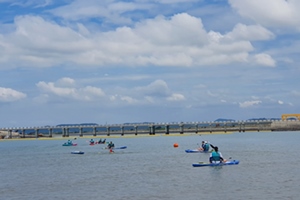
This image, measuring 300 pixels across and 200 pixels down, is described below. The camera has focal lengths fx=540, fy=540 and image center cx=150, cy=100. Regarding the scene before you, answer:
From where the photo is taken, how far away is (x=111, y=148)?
85562 mm

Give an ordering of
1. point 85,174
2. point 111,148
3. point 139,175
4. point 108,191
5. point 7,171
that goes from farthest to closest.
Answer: point 111,148 → point 7,171 → point 85,174 → point 139,175 → point 108,191

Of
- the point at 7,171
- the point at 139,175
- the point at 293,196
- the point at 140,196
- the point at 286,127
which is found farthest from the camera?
the point at 286,127

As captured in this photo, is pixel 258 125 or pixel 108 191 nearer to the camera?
pixel 108 191

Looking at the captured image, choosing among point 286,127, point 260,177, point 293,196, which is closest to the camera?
point 293,196

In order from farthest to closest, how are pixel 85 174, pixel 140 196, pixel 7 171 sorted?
pixel 7 171 < pixel 85 174 < pixel 140 196

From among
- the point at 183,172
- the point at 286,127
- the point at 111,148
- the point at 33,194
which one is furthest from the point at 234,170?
the point at 286,127

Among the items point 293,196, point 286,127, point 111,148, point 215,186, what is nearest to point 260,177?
point 215,186

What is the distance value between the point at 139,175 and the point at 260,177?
1078 cm

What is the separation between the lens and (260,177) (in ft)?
137

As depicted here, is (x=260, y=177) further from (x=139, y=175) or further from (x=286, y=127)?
(x=286, y=127)

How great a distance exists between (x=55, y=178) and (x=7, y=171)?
13.3m

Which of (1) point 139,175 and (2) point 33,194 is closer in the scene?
(2) point 33,194

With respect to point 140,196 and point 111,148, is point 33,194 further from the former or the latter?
point 111,148

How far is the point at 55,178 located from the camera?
156 feet
